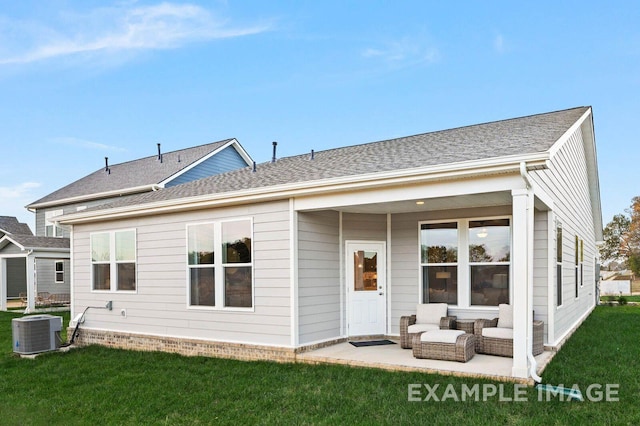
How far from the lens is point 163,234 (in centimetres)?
941

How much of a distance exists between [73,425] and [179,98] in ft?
45.9

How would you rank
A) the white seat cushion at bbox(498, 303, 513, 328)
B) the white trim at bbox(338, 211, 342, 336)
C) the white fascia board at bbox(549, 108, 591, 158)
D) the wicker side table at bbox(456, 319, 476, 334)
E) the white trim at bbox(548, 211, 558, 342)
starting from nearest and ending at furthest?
the white fascia board at bbox(549, 108, 591, 158) → the white seat cushion at bbox(498, 303, 513, 328) → the white trim at bbox(548, 211, 558, 342) → the wicker side table at bbox(456, 319, 476, 334) → the white trim at bbox(338, 211, 342, 336)

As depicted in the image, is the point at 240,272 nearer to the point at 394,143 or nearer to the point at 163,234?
the point at 163,234

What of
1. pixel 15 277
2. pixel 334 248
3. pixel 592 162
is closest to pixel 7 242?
pixel 15 277

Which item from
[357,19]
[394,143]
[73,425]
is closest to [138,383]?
[73,425]

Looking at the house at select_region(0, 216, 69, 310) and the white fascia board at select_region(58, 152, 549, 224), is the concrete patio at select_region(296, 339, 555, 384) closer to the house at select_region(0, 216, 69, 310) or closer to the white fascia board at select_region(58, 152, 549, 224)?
the white fascia board at select_region(58, 152, 549, 224)

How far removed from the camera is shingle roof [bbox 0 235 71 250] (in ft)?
58.9

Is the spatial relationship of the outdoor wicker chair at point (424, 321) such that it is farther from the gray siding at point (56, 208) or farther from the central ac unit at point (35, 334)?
the gray siding at point (56, 208)

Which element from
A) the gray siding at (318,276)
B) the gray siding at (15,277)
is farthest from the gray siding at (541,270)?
the gray siding at (15,277)

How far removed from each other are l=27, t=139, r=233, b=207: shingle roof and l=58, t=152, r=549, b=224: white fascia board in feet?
28.7

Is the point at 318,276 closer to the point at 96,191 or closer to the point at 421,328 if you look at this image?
the point at 421,328

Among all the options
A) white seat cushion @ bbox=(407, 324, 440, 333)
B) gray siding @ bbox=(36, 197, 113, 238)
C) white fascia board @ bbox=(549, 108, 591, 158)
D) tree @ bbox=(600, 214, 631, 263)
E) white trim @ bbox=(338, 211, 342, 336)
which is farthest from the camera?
tree @ bbox=(600, 214, 631, 263)

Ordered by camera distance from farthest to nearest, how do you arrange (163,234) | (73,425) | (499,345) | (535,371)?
(163,234), (499,345), (535,371), (73,425)

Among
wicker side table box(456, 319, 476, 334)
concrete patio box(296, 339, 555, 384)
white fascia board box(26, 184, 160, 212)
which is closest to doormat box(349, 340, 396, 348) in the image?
concrete patio box(296, 339, 555, 384)
